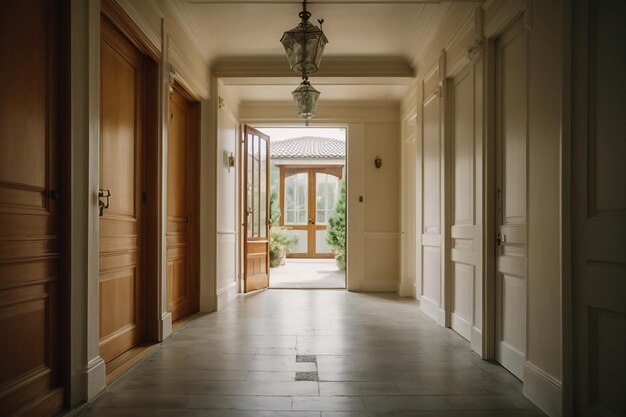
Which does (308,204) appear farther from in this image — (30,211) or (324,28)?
(30,211)

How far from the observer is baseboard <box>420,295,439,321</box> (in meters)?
4.71

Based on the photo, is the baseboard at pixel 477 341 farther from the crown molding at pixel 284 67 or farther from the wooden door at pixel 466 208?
the crown molding at pixel 284 67

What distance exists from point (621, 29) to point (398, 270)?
205 inches

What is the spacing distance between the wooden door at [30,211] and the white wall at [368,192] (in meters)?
4.68

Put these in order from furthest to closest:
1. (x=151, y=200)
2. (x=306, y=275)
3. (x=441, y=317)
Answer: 1. (x=306, y=275)
2. (x=441, y=317)
3. (x=151, y=200)

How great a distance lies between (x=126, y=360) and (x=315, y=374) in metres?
1.39

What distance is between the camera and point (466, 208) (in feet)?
12.5

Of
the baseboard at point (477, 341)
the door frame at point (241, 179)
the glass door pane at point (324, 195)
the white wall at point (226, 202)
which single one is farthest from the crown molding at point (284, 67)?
the glass door pane at point (324, 195)

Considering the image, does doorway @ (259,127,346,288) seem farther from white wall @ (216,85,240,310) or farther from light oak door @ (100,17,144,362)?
light oak door @ (100,17,144,362)

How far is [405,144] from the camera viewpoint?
262 inches

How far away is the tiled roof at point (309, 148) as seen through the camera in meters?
13.0

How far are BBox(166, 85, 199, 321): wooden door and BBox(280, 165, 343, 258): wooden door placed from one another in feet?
25.7

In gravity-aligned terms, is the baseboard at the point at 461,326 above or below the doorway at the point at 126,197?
below

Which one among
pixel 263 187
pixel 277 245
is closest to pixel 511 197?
pixel 263 187
